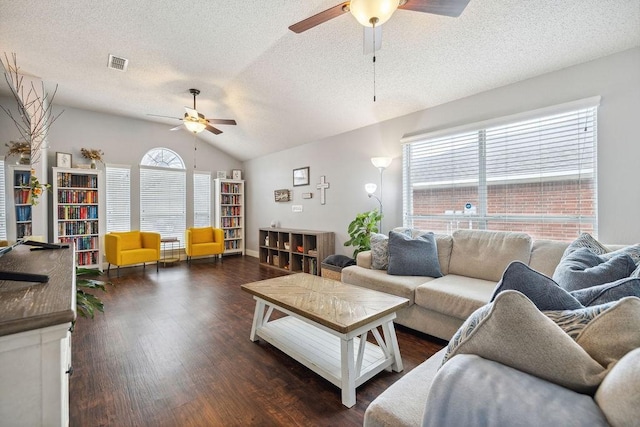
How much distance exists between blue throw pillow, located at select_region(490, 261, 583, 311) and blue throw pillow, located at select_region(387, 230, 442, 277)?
77.9 inches

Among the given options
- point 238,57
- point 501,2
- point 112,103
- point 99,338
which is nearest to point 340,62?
point 238,57

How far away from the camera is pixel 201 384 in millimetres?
1927

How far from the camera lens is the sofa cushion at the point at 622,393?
538 millimetres

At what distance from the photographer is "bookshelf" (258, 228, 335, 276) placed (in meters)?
4.80

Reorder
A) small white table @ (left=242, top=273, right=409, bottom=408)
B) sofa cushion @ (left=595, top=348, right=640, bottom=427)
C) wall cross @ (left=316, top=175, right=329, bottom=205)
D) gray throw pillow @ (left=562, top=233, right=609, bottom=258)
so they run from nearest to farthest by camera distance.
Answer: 1. sofa cushion @ (left=595, top=348, right=640, bottom=427)
2. small white table @ (left=242, top=273, right=409, bottom=408)
3. gray throw pillow @ (left=562, top=233, right=609, bottom=258)
4. wall cross @ (left=316, top=175, right=329, bottom=205)

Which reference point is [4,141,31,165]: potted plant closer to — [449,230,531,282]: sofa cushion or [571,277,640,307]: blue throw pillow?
[571,277,640,307]: blue throw pillow

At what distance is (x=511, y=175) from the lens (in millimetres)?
3057

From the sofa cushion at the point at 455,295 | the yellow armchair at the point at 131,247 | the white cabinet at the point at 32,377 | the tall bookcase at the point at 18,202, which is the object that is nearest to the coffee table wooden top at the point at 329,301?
the sofa cushion at the point at 455,295

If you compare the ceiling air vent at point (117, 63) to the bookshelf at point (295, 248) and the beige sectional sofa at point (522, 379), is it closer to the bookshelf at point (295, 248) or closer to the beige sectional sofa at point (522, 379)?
the bookshelf at point (295, 248)

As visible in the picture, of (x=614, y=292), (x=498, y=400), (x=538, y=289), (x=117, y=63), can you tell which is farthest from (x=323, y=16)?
(x=117, y=63)

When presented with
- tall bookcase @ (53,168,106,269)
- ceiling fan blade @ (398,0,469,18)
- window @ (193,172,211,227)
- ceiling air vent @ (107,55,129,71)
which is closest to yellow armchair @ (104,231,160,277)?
tall bookcase @ (53,168,106,269)

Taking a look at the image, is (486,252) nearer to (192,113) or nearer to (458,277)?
(458,277)

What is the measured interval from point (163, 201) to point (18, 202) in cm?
453

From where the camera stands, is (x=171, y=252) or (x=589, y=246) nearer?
(x=589, y=246)
